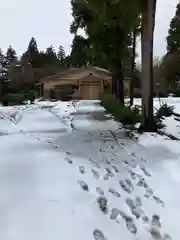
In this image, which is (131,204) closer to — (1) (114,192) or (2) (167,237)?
(1) (114,192)

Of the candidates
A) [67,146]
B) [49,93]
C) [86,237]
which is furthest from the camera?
[49,93]

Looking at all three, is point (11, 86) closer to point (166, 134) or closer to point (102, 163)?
point (166, 134)

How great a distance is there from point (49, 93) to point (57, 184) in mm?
56625

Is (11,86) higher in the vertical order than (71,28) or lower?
lower

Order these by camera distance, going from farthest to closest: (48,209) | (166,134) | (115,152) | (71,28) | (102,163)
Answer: (71,28), (166,134), (115,152), (102,163), (48,209)

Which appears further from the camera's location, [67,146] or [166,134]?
[166,134]

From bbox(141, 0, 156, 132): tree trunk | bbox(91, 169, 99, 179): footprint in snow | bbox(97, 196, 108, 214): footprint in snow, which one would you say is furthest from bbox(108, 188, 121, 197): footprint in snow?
bbox(141, 0, 156, 132): tree trunk

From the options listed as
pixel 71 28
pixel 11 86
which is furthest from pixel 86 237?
pixel 11 86

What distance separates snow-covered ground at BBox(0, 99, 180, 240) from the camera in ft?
16.0

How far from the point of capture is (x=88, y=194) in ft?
19.8

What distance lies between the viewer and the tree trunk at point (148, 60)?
1511 centimetres

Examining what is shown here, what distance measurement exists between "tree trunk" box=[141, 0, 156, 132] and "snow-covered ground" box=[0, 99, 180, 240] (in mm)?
5164

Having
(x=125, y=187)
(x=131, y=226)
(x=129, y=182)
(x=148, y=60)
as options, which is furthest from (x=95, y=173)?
(x=148, y=60)

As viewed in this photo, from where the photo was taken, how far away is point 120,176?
7320 millimetres
